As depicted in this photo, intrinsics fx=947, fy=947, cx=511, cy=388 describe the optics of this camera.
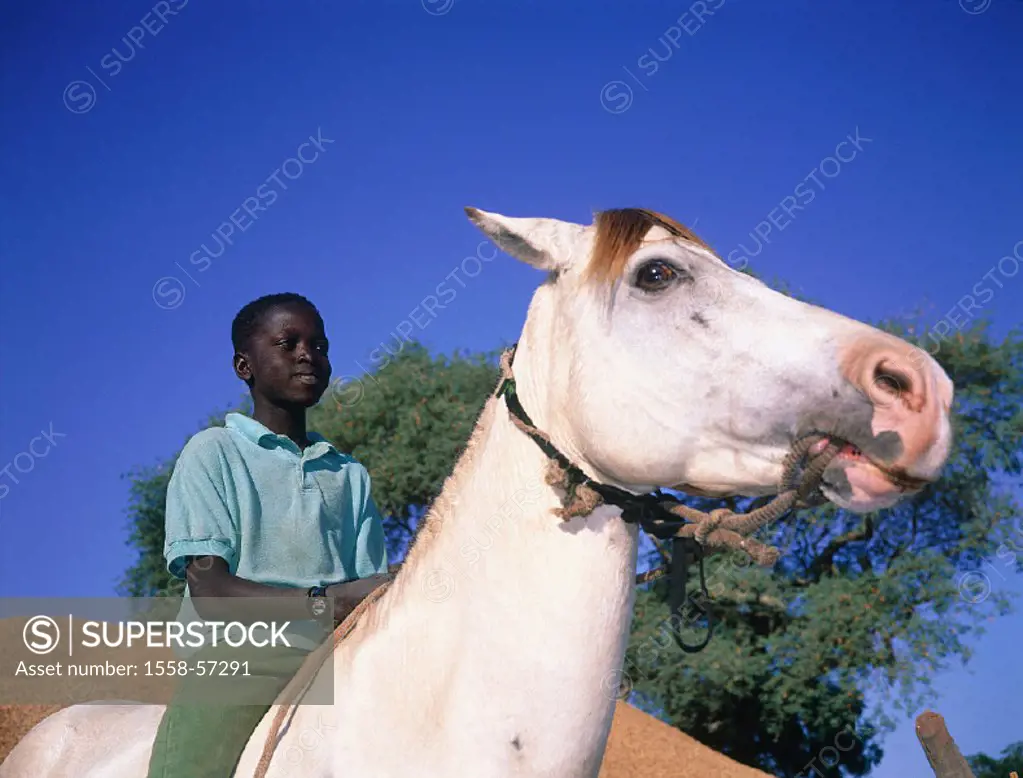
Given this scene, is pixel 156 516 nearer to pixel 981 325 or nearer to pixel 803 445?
pixel 981 325

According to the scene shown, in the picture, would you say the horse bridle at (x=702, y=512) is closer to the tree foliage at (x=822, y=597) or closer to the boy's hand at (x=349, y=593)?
the boy's hand at (x=349, y=593)

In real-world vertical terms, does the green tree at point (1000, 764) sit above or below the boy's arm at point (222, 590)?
above

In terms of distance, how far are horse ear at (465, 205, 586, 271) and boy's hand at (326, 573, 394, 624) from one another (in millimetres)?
1115

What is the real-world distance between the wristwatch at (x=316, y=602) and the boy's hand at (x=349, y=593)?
40 mm

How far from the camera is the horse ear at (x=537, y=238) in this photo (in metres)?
2.90

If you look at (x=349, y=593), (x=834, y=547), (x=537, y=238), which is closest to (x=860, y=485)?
(x=537, y=238)

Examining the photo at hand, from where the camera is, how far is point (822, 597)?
19.2 metres

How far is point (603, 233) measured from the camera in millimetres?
2977

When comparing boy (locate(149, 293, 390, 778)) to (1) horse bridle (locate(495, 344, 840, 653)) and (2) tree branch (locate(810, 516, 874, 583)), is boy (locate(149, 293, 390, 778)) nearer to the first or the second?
(1) horse bridle (locate(495, 344, 840, 653))

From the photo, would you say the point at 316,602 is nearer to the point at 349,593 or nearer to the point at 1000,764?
the point at 349,593

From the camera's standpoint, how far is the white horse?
2504mm

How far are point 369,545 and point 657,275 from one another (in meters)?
1.51

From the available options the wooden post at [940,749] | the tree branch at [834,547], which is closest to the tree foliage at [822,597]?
the tree branch at [834,547]

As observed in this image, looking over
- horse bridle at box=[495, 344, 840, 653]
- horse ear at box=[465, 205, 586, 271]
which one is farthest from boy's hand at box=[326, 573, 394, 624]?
horse ear at box=[465, 205, 586, 271]
